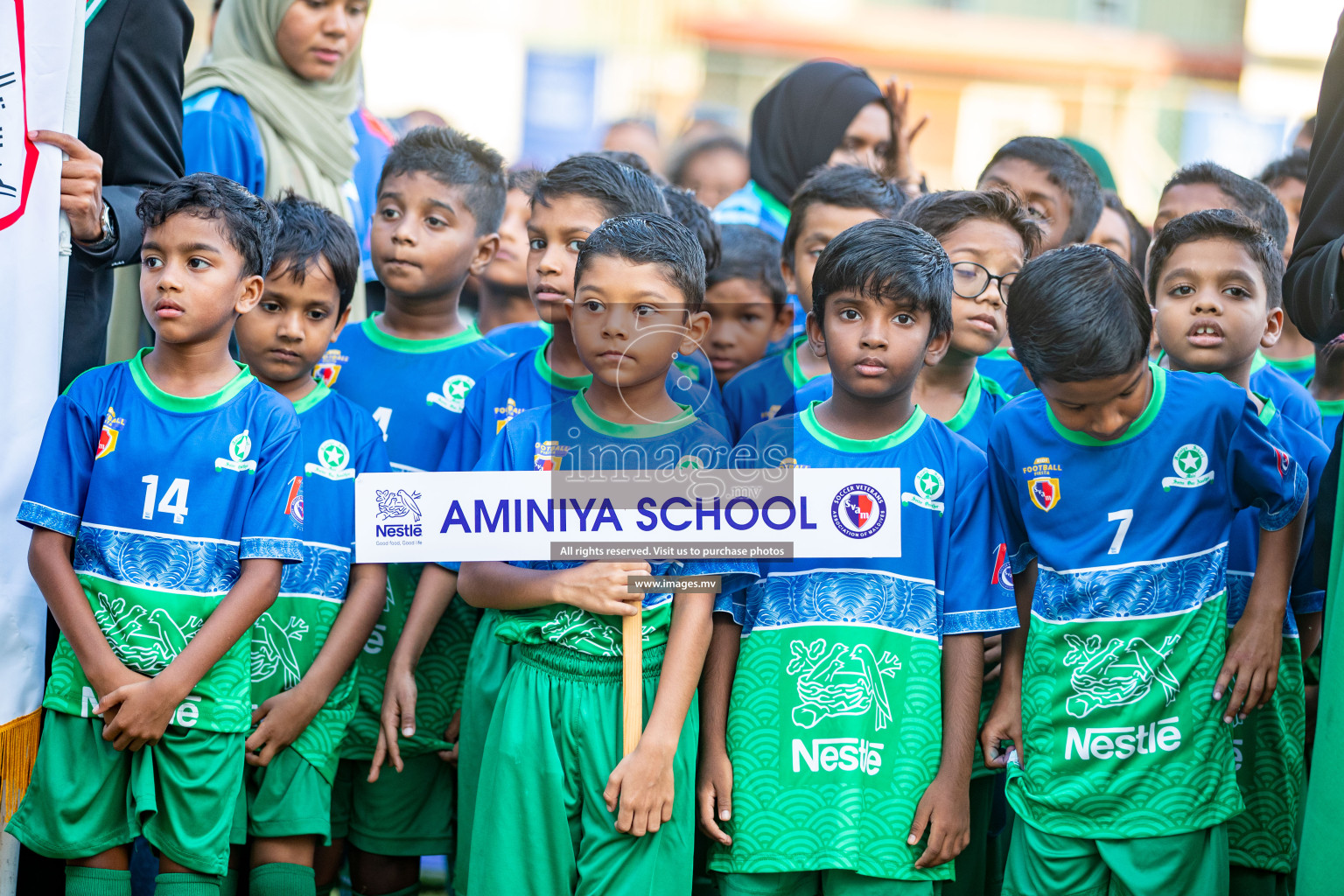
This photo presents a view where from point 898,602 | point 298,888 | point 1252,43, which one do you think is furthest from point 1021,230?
point 1252,43

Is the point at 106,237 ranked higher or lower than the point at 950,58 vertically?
lower

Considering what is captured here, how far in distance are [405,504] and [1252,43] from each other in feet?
56.8

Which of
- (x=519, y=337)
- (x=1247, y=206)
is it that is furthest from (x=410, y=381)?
(x=1247, y=206)

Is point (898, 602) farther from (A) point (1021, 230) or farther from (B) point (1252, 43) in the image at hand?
(B) point (1252, 43)

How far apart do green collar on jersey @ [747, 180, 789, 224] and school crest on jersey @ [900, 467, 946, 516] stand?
7.50 ft

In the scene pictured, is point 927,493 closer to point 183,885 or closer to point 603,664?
point 603,664

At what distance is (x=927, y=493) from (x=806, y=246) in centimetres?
129

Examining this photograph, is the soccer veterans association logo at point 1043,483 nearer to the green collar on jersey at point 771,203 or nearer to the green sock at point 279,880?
the green sock at point 279,880

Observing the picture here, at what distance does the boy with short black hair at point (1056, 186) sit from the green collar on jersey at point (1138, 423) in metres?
1.35

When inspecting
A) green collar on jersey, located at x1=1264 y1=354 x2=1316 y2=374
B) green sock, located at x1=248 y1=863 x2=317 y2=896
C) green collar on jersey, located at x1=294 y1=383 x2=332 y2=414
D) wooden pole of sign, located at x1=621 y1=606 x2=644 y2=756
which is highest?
green collar on jersey, located at x1=1264 y1=354 x2=1316 y2=374

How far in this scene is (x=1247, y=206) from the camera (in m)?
3.73

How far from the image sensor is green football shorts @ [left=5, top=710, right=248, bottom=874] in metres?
2.58

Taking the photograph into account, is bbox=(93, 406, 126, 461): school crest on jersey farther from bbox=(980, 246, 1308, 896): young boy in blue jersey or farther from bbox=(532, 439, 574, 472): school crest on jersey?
bbox=(980, 246, 1308, 896): young boy in blue jersey

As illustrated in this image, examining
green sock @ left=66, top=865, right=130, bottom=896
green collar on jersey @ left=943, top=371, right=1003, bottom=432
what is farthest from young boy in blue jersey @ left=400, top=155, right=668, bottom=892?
green collar on jersey @ left=943, top=371, right=1003, bottom=432
